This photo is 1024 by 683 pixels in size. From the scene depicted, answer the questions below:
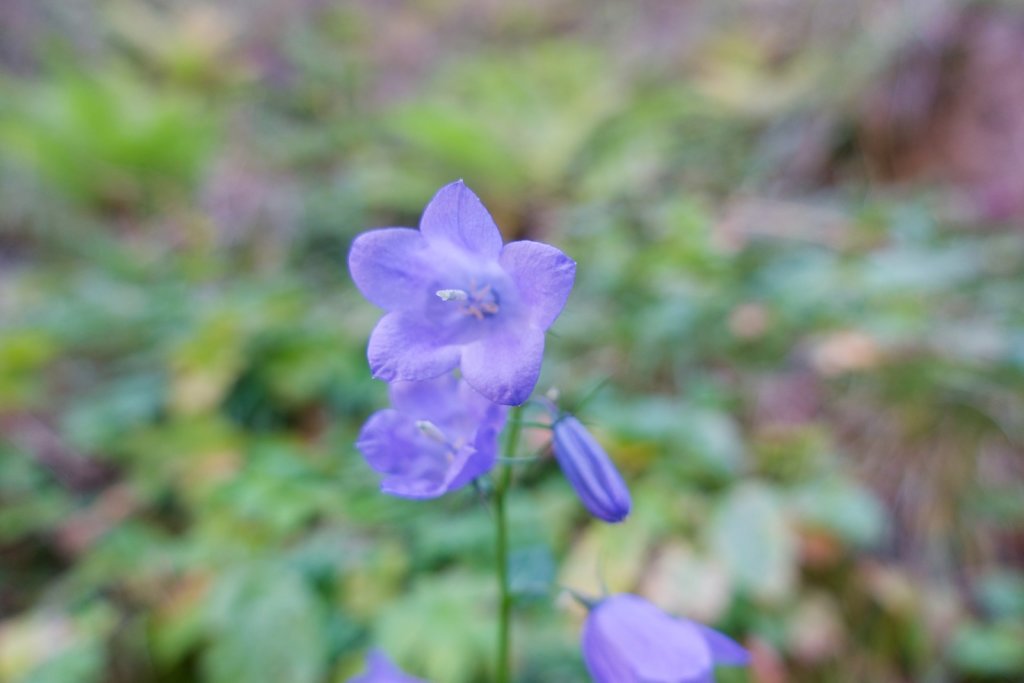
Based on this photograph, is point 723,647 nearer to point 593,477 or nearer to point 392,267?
point 593,477

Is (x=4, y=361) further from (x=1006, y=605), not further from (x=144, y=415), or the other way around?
(x=1006, y=605)

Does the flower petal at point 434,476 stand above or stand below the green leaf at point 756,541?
above

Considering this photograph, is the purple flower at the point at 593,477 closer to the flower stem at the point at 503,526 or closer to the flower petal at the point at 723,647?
the flower stem at the point at 503,526

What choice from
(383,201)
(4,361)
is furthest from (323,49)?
(4,361)

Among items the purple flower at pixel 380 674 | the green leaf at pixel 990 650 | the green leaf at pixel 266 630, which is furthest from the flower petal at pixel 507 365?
the green leaf at pixel 990 650

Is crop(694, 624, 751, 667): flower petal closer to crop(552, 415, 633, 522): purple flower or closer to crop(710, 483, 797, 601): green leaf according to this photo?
crop(552, 415, 633, 522): purple flower

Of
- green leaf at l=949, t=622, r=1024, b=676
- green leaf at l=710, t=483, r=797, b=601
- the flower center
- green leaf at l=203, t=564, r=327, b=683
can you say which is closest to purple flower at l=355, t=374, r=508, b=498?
the flower center
